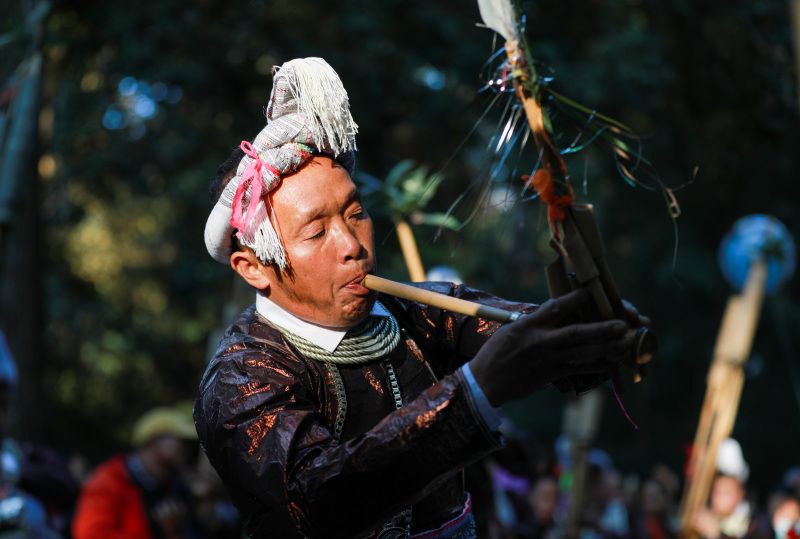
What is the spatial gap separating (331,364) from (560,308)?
77cm

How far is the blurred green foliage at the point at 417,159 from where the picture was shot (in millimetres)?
10039

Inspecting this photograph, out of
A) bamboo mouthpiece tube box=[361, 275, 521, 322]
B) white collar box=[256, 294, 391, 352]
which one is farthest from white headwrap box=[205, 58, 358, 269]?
bamboo mouthpiece tube box=[361, 275, 521, 322]

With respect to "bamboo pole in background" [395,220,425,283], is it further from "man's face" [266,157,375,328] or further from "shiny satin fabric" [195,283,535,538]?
"man's face" [266,157,375,328]

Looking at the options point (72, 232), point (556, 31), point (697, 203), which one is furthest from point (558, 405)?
point (556, 31)

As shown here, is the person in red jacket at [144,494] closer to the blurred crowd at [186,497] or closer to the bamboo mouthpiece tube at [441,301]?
the blurred crowd at [186,497]

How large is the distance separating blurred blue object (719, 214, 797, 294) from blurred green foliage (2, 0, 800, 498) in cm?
87

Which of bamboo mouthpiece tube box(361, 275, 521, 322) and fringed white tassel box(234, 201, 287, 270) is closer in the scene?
bamboo mouthpiece tube box(361, 275, 521, 322)

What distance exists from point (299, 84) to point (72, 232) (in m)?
16.1

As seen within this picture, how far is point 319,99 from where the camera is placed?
271 cm

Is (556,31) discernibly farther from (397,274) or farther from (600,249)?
(600,249)

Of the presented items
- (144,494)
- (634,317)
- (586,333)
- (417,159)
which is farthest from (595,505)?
(586,333)

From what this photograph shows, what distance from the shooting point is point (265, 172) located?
268 cm

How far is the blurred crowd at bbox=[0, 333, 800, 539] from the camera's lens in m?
5.48

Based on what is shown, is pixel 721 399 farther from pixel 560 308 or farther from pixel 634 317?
pixel 560 308
